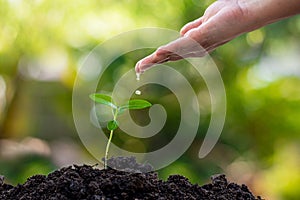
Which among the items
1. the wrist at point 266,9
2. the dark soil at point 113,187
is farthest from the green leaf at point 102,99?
the wrist at point 266,9

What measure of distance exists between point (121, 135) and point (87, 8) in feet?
2.13

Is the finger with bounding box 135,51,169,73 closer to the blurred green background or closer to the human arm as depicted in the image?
the human arm

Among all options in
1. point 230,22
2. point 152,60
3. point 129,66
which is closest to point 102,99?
point 152,60

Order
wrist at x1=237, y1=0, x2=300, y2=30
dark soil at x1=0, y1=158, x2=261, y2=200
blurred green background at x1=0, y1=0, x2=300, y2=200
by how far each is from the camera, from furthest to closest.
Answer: blurred green background at x1=0, y1=0, x2=300, y2=200 → wrist at x1=237, y1=0, x2=300, y2=30 → dark soil at x1=0, y1=158, x2=261, y2=200

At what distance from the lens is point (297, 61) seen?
2.29 m

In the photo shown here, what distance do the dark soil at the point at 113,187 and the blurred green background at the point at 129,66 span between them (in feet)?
4.86

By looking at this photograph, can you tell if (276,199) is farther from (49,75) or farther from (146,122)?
(49,75)

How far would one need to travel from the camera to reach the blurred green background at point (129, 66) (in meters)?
2.22

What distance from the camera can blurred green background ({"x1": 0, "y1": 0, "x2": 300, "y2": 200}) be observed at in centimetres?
222

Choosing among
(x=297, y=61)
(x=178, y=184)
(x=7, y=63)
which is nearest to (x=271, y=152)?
(x=297, y=61)

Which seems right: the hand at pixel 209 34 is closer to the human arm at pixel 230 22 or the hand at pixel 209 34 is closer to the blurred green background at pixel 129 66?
the human arm at pixel 230 22

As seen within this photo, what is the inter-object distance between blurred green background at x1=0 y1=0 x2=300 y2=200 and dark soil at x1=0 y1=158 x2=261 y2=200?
1.48 meters

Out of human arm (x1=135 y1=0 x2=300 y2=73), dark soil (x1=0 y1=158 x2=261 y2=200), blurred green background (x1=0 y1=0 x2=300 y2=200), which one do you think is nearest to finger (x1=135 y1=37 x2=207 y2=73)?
human arm (x1=135 y1=0 x2=300 y2=73)

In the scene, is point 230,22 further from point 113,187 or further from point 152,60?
point 113,187
